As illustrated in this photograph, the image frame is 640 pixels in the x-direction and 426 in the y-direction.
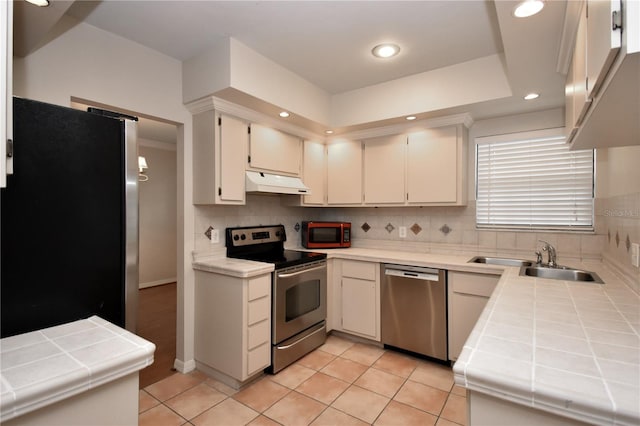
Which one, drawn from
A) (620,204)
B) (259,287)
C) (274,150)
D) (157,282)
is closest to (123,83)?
(274,150)

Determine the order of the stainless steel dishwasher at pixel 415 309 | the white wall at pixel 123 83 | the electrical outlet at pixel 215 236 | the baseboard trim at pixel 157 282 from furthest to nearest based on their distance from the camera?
the baseboard trim at pixel 157 282 → the electrical outlet at pixel 215 236 → the stainless steel dishwasher at pixel 415 309 → the white wall at pixel 123 83

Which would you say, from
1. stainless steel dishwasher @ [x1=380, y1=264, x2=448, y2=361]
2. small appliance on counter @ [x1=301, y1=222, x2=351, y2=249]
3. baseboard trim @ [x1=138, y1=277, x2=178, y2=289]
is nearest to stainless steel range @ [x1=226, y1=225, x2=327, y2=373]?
small appliance on counter @ [x1=301, y1=222, x2=351, y2=249]

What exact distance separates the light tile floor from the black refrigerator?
1080mm

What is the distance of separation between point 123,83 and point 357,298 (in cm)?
256

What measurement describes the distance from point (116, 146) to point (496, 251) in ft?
9.73

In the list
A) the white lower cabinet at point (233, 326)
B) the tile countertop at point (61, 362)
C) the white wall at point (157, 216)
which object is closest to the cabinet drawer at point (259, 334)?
the white lower cabinet at point (233, 326)

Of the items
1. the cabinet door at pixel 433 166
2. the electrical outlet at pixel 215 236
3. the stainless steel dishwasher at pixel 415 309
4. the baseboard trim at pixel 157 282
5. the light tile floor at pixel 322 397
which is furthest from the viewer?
the baseboard trim at pixel 157 282

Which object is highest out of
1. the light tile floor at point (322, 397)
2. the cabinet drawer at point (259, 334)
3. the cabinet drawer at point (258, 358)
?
the cabinet drawer at point (259, 334)

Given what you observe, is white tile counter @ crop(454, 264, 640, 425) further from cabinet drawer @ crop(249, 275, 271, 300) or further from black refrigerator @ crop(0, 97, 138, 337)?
cabinet drawer @ crop(249, 275, 271, 300)

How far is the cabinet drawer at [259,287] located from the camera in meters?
2.29

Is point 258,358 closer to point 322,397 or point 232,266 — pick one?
point 322,397

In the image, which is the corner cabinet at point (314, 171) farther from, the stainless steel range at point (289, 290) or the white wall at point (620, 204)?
the white wall at point (620, 204)

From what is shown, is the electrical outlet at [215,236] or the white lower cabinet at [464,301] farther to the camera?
the electrical outlet at [215,236]

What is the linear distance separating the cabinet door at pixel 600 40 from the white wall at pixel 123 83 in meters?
2.49
